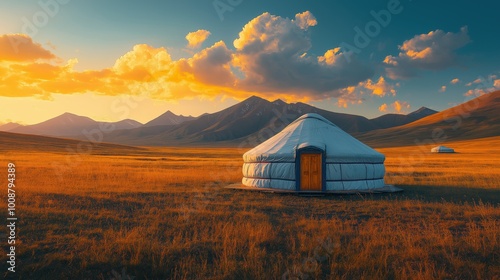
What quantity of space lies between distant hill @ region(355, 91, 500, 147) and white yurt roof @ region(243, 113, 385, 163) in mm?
91051

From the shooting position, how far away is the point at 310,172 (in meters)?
14.1

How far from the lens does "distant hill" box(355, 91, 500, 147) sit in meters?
106

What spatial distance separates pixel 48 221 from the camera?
8242 millimetres

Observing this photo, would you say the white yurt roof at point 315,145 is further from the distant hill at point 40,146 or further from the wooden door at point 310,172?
the distant hill at point 40,146

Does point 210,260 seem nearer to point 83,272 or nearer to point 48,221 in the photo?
point 83,272

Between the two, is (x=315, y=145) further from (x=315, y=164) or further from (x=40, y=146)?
(x=40, y=146)

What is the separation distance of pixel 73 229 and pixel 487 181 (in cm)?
1990

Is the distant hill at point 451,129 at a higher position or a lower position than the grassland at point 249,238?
higher

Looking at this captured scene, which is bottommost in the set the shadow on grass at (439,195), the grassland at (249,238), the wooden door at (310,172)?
the shadow on grass at (439,195)

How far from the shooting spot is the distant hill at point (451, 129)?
10588cm

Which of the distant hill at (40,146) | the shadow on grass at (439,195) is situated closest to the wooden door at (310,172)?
the shadow on grass at (439,195)

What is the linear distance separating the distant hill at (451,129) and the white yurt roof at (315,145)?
299 feet

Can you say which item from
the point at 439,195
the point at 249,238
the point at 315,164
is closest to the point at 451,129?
the point at 439,195

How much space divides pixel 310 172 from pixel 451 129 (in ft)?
415
